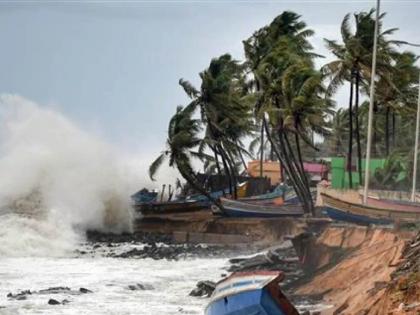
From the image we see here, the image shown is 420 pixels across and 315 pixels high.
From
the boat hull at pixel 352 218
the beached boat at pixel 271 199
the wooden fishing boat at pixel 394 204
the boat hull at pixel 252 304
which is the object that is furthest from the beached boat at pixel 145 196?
the boat hull at pixel 252 304

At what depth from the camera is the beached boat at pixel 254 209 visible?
120 feet

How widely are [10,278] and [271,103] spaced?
16343 mm

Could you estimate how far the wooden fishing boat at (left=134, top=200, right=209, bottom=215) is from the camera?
40463 millimetres

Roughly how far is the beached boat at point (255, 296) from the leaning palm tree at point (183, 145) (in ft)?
90.5

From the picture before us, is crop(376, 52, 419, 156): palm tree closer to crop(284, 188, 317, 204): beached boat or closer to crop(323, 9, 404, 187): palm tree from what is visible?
crop(323, 9, 404, 187): palm tree

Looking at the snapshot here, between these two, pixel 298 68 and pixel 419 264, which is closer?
pixel 419 264

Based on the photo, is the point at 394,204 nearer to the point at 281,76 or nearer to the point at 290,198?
the point at 281,76

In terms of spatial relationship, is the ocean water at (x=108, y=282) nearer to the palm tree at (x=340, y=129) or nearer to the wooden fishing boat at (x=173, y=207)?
the wooden fishing boat at (x=173, y=207)

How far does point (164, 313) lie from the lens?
54.6ft

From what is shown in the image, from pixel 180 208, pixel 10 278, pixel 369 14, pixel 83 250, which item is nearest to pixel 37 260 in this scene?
pixel 83 250

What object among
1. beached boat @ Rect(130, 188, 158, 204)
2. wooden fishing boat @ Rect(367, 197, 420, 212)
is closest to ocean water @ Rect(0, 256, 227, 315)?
wooden fishing boat @ Rect(367, 197, 420, 212)

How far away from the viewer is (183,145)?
39312 mm

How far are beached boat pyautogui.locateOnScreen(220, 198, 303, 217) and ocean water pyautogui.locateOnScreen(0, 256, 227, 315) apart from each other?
9028 millimetres

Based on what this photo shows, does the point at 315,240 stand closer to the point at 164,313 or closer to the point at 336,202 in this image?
the point at 336,202
